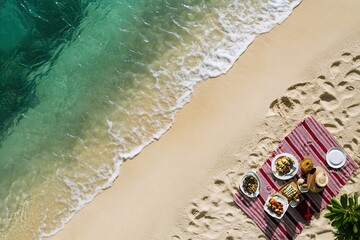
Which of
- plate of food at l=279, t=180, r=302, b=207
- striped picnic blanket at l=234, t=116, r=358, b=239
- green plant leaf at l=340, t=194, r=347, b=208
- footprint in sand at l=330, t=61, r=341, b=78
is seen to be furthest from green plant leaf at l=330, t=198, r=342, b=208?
footprint in sand at l=330, t=61, r=341, b=78

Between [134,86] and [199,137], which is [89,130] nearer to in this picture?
[134,86]

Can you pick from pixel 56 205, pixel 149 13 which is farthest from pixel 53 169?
pixel 149 13

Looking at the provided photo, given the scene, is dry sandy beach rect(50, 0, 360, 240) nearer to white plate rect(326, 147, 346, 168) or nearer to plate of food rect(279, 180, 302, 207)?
white plate rect(326, 147, 346, 168)

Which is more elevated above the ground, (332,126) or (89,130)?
(89,130)

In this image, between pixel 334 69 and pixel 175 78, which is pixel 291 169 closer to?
pixel 334 69

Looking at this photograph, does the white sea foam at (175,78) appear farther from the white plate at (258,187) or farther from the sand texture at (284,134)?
the white plate at (258,187)

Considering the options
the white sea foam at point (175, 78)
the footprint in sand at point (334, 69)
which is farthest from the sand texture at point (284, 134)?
the white sea foam at point (175, 78)
